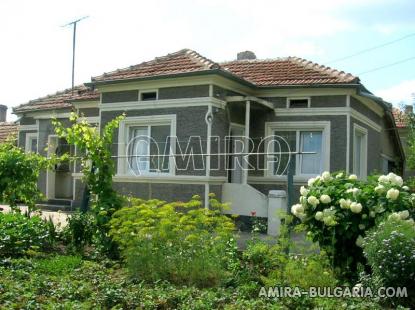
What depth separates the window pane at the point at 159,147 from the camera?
1408 cm

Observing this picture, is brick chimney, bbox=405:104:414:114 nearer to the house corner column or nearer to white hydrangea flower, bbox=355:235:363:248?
the house corner column

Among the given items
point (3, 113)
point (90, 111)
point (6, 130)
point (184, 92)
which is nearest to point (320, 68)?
point (184, 92)

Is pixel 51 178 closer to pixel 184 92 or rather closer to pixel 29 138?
pixel 29 138

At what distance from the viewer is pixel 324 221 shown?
6.66 meters

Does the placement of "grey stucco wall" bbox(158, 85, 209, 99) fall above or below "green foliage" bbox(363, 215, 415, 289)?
above

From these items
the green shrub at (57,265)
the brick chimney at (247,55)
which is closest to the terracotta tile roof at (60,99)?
the brick chimney at (247,55)

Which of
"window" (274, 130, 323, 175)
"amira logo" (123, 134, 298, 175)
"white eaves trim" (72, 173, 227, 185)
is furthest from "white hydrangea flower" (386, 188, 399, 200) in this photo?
"window" (274, 130, 323, 175)

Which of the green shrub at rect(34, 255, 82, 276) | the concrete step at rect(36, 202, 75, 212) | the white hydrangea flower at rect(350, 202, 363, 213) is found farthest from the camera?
the concrete step at rect(36, 202, 75, 212)

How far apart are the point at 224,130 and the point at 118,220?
634 centimetres

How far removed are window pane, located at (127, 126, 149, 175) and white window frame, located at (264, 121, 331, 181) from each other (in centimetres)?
340

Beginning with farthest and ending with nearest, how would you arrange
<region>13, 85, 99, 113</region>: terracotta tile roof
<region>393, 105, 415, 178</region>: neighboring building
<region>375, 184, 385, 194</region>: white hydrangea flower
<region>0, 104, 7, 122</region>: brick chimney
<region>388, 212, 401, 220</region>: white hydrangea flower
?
<region>0, 104, 7, 122</region>: brick chimney → <region>393, 105, 415, 178</region>: neighboring building → <region>13, 85, 99, 113</region>: terracotta tile roof → <region>375, 184, 385, 194</region>: white hydrangea flower → <region>388, 212, 401, 220</region>: white hydrangea flower

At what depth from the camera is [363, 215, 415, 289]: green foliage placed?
552 centimetres

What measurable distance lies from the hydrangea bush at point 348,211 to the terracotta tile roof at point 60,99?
1191cm

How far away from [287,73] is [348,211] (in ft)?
29.1
